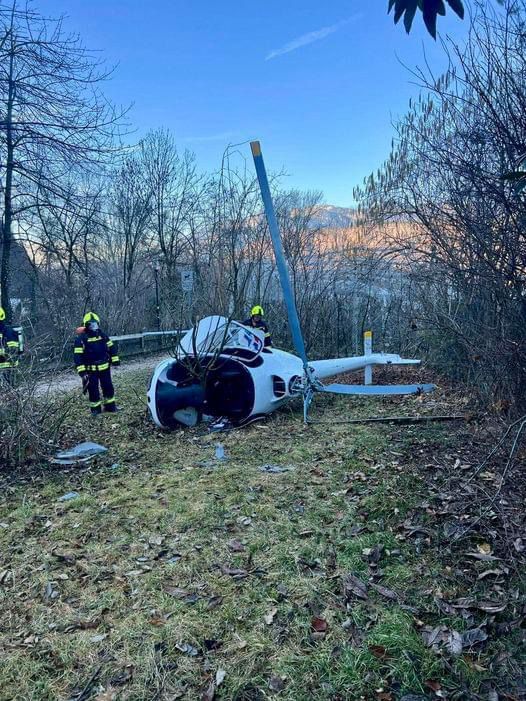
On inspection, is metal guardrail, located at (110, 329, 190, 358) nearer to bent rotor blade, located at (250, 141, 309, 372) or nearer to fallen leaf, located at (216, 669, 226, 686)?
bent rotor blade, located at (250, 141, 309, 372)

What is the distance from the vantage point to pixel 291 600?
118 inches

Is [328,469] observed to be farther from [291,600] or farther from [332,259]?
[332,259]

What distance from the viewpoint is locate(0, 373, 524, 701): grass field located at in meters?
2.45

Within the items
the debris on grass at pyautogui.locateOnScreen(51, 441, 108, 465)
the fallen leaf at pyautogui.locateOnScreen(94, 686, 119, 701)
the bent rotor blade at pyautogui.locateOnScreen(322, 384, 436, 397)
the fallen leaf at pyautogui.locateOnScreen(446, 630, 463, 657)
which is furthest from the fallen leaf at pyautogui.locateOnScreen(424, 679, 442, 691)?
the bent rotor blade at pyautogui.locateOnScreen(322, 384, 436, 397)

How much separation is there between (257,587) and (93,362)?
6.19 metres

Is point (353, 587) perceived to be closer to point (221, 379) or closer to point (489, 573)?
point (489, 573)

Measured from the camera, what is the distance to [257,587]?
10.4 feet

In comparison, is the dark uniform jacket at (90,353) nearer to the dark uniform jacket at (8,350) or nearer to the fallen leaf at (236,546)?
the dark uniform jacket at (8,350)

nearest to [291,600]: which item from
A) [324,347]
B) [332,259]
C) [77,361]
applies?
[77,361]

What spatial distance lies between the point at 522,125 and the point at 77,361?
7352 mm

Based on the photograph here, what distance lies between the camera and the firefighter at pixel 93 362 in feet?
27.5

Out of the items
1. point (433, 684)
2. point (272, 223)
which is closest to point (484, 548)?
point (433, 684)

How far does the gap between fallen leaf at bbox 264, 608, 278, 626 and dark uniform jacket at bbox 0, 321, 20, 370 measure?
4452 millimetres

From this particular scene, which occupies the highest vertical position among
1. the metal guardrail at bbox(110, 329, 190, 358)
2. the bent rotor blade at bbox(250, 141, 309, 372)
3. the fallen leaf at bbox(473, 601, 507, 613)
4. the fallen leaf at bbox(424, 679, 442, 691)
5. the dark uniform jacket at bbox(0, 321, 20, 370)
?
the bent rotor blade at bbox(250, 141, 309, 372)
